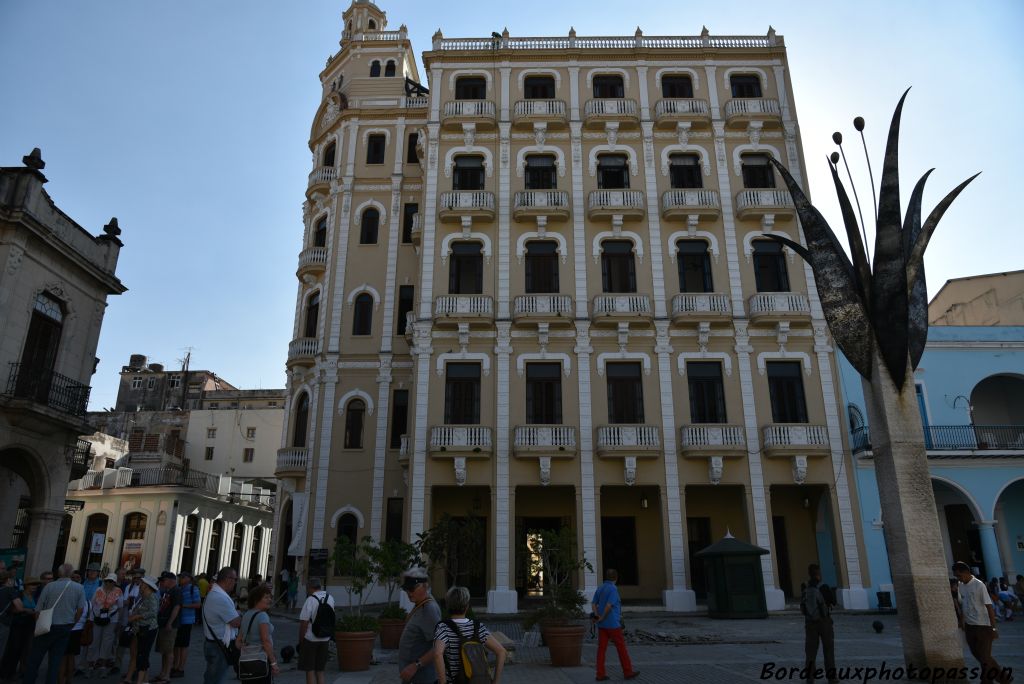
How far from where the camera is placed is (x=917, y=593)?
36.0ft

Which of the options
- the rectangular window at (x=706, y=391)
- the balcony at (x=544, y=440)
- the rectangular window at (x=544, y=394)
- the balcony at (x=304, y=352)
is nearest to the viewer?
the balcony at (x=544, y=440)

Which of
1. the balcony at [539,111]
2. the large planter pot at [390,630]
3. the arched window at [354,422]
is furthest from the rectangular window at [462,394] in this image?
the balcony at [539,111]

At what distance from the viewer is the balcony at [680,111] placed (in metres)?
28.5

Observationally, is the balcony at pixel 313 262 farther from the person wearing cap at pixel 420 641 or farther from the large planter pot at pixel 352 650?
the person wearing cap at pixel 420 641

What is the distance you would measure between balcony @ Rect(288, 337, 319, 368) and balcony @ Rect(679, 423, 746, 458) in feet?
51.8

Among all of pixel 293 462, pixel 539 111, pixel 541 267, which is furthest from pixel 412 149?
pixel 293 462

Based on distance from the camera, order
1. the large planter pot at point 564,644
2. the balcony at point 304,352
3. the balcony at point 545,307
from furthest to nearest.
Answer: the balcony at point 304,352, the balcony at point 545,307, the large planter pot at point 564,644

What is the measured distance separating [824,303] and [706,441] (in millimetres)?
12189

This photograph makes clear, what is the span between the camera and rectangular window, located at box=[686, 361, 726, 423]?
25.4 metres

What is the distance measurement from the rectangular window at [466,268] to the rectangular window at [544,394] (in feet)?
13.5

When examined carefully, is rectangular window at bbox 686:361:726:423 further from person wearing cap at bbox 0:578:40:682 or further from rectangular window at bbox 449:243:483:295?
person wearing cap at bbox 0:578:40:682

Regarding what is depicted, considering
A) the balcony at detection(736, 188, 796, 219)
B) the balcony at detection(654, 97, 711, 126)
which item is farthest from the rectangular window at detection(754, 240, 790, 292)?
the balcony at detection(654, 97, 711, 126)

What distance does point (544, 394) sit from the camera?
25.6 metres

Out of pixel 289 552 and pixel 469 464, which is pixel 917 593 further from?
pixel 289 552
